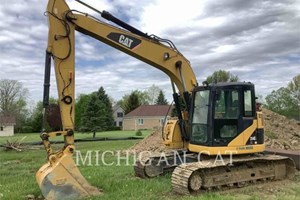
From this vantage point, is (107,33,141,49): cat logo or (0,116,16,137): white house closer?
(107,33,141,49): cat logo

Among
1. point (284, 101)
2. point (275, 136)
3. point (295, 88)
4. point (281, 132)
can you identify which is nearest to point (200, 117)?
point (275, 136)

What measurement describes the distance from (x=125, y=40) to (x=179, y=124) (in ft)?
8.37

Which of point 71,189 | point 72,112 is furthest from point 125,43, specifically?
point 71,189

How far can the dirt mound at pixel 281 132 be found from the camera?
15.1 m

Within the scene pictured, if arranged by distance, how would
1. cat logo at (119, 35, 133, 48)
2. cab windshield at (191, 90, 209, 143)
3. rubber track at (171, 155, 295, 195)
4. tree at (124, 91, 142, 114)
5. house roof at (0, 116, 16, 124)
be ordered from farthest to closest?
tree at (124, 91, 142, 114)
house roof at (0, 116, 16, 124)
cab windshield at (191, 90, 209, 143)
cat logo at (119, 35, 133, 48)
rubber track at (171, 155, 295, 195)

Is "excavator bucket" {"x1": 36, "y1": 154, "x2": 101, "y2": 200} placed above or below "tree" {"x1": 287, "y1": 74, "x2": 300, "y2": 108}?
below

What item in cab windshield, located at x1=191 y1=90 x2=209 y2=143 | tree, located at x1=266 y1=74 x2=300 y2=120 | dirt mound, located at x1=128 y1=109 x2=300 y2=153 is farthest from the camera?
tree, located at x1=266 y1=74 x2=300 y2=120

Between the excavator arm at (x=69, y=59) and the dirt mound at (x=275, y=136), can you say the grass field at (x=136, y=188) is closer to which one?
the excavator arm at (x=69, y=59)

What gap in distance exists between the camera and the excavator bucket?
7.28 m

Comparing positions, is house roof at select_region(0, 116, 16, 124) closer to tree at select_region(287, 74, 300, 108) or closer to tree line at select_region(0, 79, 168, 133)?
tree line at select_region(0, 79, 168, 133)

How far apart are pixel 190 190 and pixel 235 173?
1.30 m

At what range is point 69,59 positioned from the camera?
807cm

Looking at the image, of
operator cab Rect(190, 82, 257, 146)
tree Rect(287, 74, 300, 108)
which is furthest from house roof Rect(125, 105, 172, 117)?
operator cab Rect(190, 82, 257, 146)

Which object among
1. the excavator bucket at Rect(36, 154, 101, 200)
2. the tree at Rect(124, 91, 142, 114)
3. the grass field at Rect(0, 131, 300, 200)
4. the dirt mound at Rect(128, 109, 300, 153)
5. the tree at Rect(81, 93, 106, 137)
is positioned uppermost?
the tree at Rect(124, 91, 142, 114)
